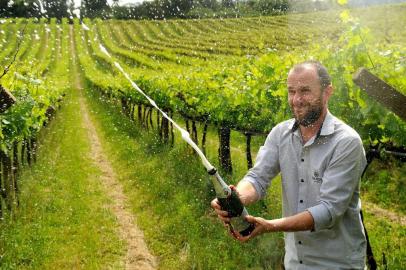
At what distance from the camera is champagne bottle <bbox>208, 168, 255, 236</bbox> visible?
2408 millimetres

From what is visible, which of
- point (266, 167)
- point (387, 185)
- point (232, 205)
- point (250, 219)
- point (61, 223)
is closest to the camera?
point (232, 205)

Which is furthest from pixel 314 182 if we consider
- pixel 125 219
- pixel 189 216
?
pixel 125 219

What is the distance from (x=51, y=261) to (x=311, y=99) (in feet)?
17.6

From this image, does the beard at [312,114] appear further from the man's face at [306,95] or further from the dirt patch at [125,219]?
the dirt patch at [125,219]

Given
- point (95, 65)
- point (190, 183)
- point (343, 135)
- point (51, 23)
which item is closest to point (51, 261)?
point (190, 183)

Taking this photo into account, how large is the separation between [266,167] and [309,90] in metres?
0.68

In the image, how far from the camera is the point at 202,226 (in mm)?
7672

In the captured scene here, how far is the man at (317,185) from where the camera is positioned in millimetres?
2750

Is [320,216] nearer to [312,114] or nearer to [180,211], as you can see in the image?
[312,114]

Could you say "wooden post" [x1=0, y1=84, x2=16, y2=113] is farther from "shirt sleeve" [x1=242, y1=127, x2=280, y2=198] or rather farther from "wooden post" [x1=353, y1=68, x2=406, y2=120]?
"wooden post" [x1=353, y1=68, x2=406, y2=120]

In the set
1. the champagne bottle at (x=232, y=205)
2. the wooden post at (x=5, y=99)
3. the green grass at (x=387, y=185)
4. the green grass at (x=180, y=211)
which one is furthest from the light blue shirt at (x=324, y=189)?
the green grass at (x=387, y=185)

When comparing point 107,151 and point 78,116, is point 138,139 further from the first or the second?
point 78,116

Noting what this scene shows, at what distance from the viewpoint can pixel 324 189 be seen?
9.17ft

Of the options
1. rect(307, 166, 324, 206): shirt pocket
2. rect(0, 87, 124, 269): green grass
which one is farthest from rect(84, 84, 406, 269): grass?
rect(307, 166, 324, 206): shirt pocket
